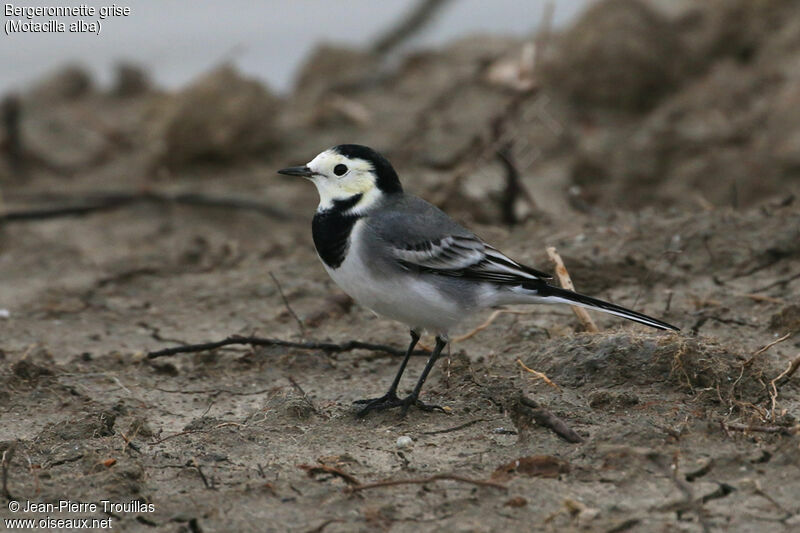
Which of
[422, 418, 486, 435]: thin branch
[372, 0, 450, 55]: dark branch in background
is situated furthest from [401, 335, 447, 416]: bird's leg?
[372, 0, 450, 55]: dark branch in background

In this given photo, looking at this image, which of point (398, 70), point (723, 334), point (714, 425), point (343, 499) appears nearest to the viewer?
point (343, 499)

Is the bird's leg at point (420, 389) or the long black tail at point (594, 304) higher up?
the long black tail at point (594, 304)

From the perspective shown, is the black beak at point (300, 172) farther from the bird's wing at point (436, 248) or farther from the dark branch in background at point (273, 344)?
the dark branch in background at point (273, 344)

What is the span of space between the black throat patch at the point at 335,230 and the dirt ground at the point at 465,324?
0.70 metres

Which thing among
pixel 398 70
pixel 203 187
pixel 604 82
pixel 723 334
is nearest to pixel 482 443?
pixel 723 334

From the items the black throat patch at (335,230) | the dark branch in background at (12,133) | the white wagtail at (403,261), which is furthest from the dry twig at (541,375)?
the dark branch in background at (12,133)

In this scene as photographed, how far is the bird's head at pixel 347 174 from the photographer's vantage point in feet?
16.6

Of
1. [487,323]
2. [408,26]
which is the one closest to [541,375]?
[487,323]

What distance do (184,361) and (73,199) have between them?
3.51 metres

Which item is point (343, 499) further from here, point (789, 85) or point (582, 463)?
point (789, 85)

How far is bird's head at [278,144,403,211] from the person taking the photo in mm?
5066

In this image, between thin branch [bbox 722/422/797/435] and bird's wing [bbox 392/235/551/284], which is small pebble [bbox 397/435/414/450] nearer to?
bird's wing [bbox 392/235/551/284]

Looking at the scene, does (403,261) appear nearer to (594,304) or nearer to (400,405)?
(400,405)

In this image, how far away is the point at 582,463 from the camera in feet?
12.8
